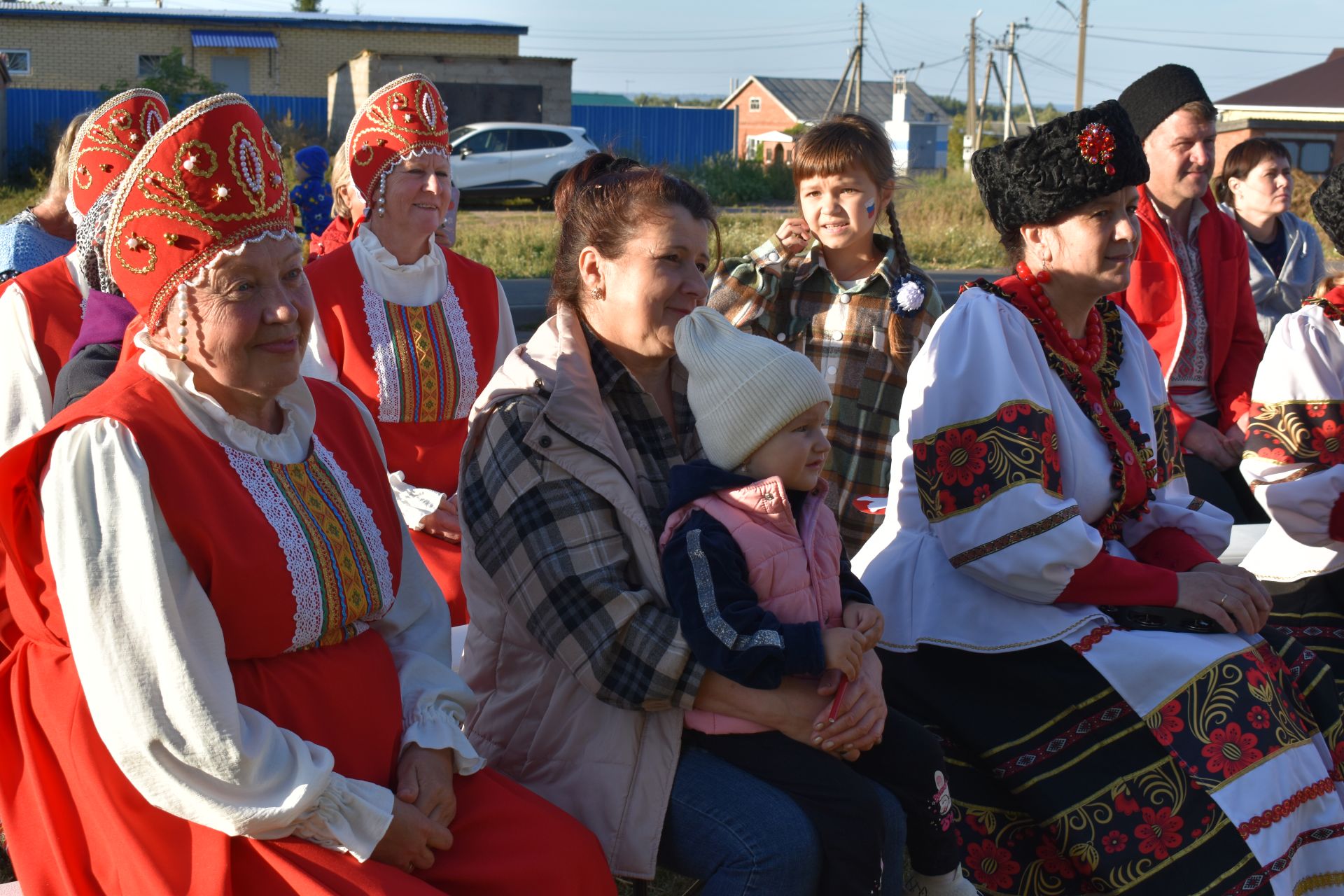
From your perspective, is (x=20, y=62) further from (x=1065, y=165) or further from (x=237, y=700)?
(x=237, y=700)

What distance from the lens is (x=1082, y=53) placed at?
36406 millimetres

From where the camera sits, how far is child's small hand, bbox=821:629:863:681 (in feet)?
7.16

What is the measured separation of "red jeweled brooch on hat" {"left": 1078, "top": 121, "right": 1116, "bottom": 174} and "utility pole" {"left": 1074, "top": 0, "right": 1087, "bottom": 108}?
32817 mm

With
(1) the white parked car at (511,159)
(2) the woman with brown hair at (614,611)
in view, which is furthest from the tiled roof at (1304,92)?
(2) the woman with brown hair at (614,611)

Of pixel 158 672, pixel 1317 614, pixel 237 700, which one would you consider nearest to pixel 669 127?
pixel 1317 614

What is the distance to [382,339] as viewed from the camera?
384cm

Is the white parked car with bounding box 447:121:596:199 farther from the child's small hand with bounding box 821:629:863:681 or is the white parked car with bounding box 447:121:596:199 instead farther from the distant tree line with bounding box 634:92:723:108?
the distant tree line with bounding box 634:92:723:108

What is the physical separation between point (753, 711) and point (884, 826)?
310 mm

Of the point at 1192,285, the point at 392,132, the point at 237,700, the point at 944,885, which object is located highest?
the point at 392,132

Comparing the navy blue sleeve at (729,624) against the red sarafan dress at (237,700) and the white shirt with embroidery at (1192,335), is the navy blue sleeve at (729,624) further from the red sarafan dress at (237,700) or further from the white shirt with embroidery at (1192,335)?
the white shirt with embroidery at (1192,335)

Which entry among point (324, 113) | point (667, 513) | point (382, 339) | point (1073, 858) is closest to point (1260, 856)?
point (1073, 858)

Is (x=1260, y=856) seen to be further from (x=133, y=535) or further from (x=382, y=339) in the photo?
(x=382, y=339)

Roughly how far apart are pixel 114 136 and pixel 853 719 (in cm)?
225

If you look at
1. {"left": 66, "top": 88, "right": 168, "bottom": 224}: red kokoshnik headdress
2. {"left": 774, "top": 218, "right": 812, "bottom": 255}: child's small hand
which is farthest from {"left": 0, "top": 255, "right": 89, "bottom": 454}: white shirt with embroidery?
{"left": 774, "top": 218, "right": 812, "bottom": 255}: child's small hand
